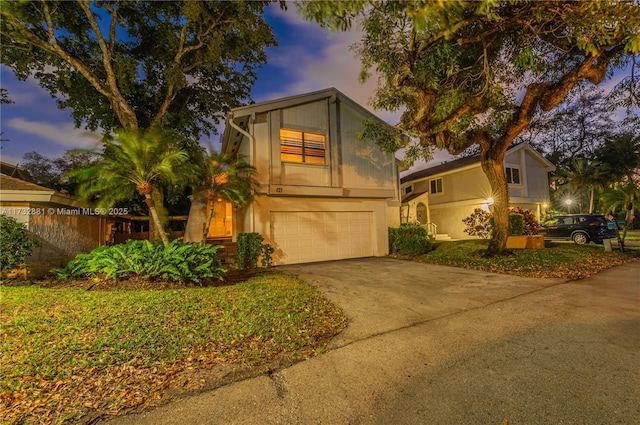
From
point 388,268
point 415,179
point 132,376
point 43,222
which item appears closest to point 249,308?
point 132,376

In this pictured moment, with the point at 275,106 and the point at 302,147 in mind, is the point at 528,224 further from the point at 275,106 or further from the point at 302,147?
the point at 275,106

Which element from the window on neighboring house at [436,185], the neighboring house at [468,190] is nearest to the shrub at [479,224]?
the neighboring house at [468,190]

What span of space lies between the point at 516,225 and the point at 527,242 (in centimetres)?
89

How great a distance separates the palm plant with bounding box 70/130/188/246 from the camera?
6.77m

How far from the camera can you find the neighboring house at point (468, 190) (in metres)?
18.7

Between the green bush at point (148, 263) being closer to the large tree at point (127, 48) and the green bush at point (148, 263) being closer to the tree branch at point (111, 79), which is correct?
the large tree at point (127, 48)

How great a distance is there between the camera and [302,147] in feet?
36.4

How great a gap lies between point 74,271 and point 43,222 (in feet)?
6.55

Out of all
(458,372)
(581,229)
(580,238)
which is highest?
(581,229)

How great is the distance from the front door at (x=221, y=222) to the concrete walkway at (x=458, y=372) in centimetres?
1197

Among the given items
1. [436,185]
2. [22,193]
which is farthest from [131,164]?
[436,185]

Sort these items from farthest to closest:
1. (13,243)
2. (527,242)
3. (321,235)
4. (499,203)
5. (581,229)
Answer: (581,229) < (527,242) < (321,235) < (499,203) < (13,243)

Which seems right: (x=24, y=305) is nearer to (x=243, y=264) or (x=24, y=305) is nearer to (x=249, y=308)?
(x=249, y=308)

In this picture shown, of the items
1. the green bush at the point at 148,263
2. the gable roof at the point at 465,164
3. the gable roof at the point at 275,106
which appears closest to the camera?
the green bush at the point at 148,263
